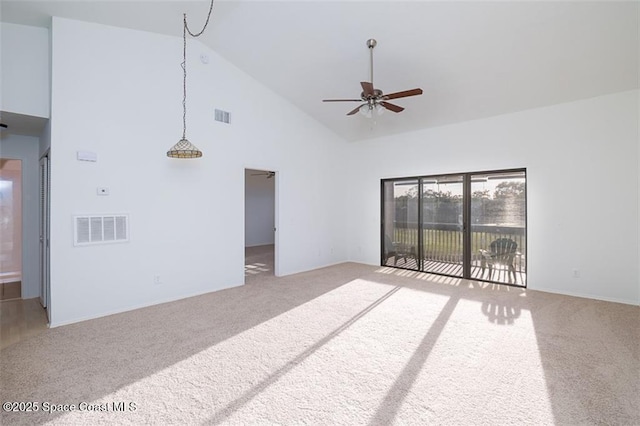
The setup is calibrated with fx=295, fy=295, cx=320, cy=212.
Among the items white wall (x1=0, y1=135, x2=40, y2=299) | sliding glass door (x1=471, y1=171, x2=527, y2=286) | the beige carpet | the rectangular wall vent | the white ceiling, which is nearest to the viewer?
the beige carpet

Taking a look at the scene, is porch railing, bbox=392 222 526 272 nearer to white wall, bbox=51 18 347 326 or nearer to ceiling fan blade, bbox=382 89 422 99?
white wall, bbox=51 18 347 326

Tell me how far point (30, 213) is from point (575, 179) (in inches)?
326

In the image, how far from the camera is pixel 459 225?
5.66m

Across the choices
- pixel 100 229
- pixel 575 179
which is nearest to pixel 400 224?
pixel 575 179

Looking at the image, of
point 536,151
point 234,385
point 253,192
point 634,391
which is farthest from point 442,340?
point 253,192

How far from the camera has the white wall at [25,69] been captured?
3.35 meters

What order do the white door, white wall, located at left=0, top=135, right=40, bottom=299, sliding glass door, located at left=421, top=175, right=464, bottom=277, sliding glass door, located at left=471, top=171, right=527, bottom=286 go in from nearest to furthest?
1. the white door
2. white wall, located at left=0, top=135, right=40, bottom=299
3. sliding glass door, located at left=471, top=171, right=527, bottom=286
4. sliding glass door, located at left=421, top=175, right=464, bottom=277

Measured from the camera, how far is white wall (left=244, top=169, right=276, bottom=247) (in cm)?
1026

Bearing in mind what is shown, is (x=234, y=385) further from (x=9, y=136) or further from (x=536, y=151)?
(x=536, y=151)

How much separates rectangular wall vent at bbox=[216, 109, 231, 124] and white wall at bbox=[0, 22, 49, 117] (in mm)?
2058

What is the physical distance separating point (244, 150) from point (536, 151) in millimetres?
4860

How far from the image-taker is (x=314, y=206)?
6.54m

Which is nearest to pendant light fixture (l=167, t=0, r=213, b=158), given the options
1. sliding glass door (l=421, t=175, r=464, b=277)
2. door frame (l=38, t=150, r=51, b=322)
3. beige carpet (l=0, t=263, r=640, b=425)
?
door frame (l=38, t=150, r=51, b=322)

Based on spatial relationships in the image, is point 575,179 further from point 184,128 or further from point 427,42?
point 184,128
